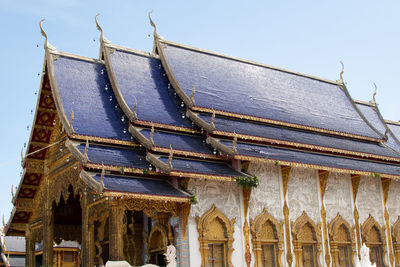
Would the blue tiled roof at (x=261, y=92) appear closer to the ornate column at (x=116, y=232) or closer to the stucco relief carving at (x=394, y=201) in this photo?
the stucco relief carving at (x=394, y=201)

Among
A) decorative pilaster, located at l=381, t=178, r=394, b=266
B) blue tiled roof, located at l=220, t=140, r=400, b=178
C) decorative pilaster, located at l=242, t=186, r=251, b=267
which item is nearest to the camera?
decorative pilaster, located at l=242, t=186, r=251, b=267

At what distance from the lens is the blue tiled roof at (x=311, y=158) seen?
16781 mm

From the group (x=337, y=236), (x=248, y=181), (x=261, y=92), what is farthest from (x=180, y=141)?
(x=337, y=236)

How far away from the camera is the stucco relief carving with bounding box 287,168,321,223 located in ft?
57.6

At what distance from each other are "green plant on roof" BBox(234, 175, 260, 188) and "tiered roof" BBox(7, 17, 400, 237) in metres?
0.26

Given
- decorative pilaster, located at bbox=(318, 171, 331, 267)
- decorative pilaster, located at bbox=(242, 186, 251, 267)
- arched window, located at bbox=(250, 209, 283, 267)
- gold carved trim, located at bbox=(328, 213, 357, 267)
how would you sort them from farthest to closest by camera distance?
1. gold carved trim, located at bbox=(328, 213, 357, 267)
2. decorative pilaster, located at bbox=(318, 171, 331, 267)
3. arched window, located at bbox=(250, 209, 283, 267)
4. decorative pilaster, located at bbox=(242, 186, 251, 267)

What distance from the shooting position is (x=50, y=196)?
17.9 meters

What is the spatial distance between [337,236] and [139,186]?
7195 mm

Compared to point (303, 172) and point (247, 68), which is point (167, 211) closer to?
point (303, 172)

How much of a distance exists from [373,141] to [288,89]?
3734 millimetres

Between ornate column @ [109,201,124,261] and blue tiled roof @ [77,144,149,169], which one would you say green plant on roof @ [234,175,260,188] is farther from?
ornate column @ [109,201,124,261]

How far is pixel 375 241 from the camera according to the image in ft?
63.8

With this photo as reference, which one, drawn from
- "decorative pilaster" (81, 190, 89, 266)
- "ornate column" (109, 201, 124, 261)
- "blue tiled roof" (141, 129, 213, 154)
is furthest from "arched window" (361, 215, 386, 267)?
"decorative pilaster" (81, 190, 89, 266)

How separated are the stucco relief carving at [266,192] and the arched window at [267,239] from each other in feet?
0.66
